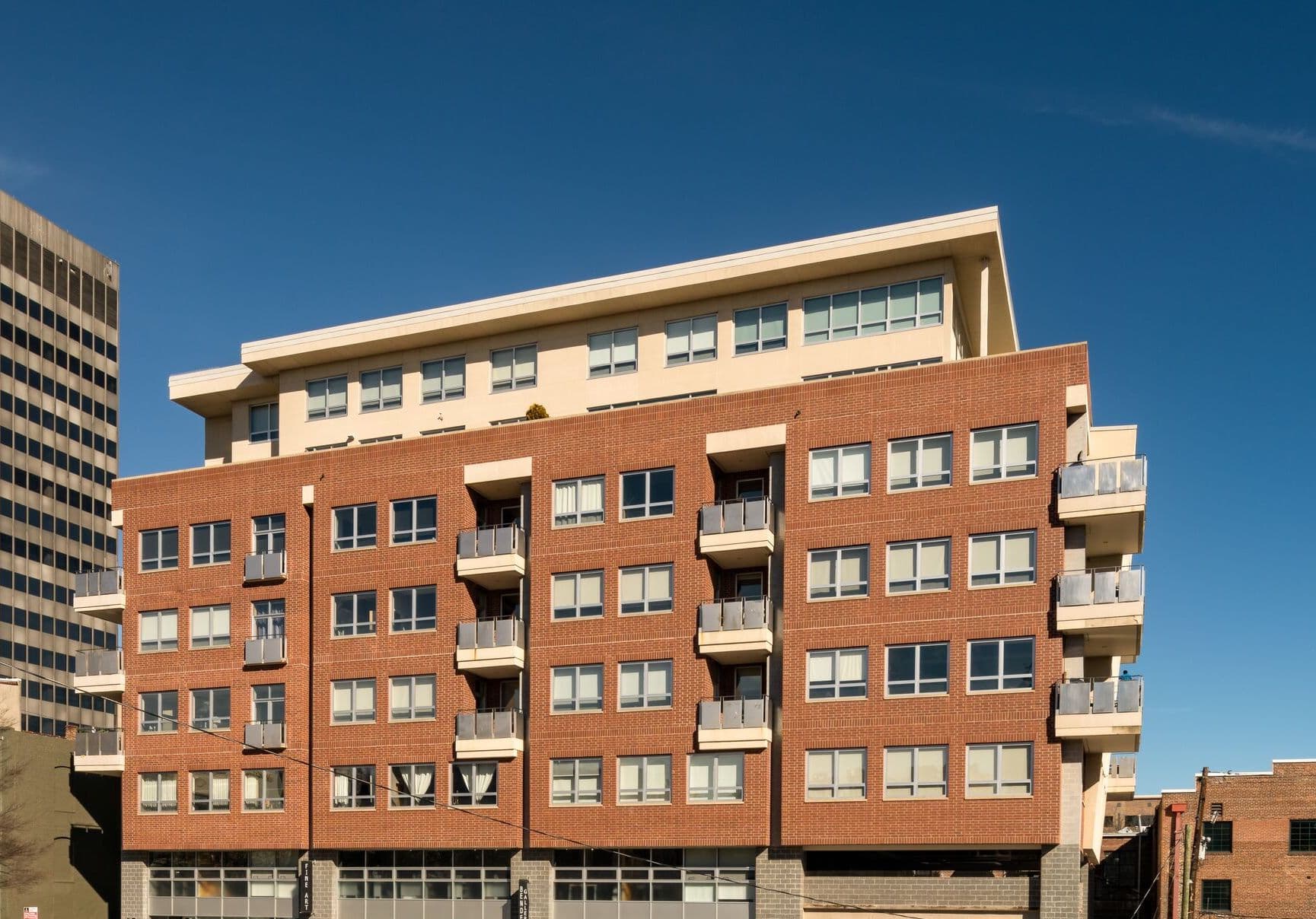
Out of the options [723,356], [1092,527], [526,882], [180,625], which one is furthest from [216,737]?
[1092,527]

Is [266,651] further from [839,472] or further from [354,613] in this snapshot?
[839,472]

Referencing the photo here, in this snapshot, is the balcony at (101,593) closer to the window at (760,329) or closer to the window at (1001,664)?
the window at (760,329)

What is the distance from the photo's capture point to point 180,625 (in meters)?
53.2

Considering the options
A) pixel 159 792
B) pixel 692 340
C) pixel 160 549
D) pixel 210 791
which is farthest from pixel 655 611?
pixel 159 792

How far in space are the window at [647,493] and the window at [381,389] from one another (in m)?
11.9

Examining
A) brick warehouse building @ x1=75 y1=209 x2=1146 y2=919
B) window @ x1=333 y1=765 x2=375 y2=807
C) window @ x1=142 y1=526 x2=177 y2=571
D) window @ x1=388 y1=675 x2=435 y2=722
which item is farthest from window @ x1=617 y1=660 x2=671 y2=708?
window @ x1=142 y1=526 x2=177 y2=571

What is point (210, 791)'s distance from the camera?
51.8 meters

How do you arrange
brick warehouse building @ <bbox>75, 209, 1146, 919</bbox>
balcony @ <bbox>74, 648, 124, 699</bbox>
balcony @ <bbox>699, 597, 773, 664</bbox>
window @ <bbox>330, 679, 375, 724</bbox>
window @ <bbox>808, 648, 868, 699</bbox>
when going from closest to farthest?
brick warehouse building @ <bbox>75, 209, 1146, 919</bbox> → window @ <bbox>808, 648, 868, 699</bbox> → balcony @ <bbox>699, 597, 773, 664</bbox> → window @ <bbox>330, 679, 375, 724</bbox> → balcony @ <bbox>74, 648, 124, 699</bbox>

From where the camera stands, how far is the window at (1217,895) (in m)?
69.5

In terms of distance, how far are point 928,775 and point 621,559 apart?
1153cm

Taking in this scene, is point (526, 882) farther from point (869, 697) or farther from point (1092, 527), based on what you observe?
point (1092, 527)

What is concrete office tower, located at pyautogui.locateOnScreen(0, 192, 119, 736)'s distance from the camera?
12675 cm

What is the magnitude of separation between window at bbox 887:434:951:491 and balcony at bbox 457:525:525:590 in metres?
12.4

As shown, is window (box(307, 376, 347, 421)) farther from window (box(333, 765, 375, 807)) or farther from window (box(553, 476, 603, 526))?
window (box(333, 765, 375, 807))
